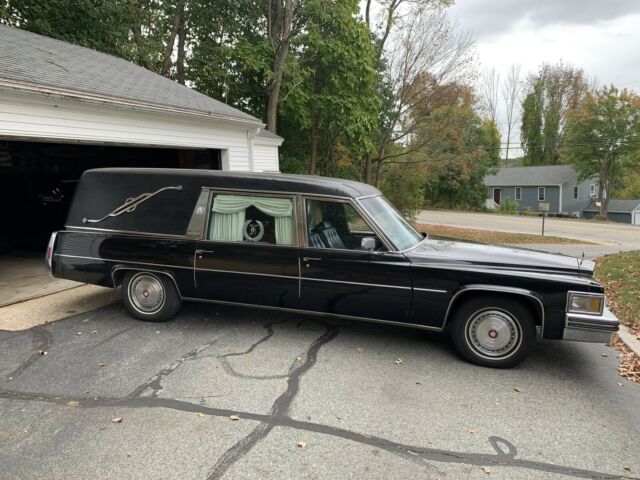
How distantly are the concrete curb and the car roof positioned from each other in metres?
3.30

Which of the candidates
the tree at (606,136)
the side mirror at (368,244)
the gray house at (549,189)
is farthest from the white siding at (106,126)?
the gray house at (549,189)

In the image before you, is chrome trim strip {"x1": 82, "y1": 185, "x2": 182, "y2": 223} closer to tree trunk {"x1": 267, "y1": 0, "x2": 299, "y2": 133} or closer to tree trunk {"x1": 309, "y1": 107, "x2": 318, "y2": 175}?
tree trunk {"x1": 267, "y1": 0, "x2": 299, "y2": 133}

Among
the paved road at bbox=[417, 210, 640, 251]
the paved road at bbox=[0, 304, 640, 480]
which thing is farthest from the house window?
the paved road at bbox=[0, 304, 640, 480]

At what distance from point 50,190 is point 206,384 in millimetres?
10571

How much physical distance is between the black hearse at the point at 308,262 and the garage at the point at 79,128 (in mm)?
1942

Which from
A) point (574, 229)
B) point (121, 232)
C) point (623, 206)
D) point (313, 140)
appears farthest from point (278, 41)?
point (623, 206)

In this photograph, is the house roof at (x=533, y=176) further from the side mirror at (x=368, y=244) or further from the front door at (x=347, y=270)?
the side mirror at (x=368, y=244)

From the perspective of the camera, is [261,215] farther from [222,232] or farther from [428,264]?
[428,264]

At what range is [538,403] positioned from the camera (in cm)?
358

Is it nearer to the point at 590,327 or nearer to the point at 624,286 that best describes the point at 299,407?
the point at 590,327

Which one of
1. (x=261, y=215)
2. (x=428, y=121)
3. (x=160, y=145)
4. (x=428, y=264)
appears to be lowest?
(x=428, y=264)

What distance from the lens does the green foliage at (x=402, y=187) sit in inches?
864

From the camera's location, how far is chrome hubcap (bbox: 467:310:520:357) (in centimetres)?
412

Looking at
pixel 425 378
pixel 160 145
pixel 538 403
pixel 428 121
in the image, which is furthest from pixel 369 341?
pixel 428 121
